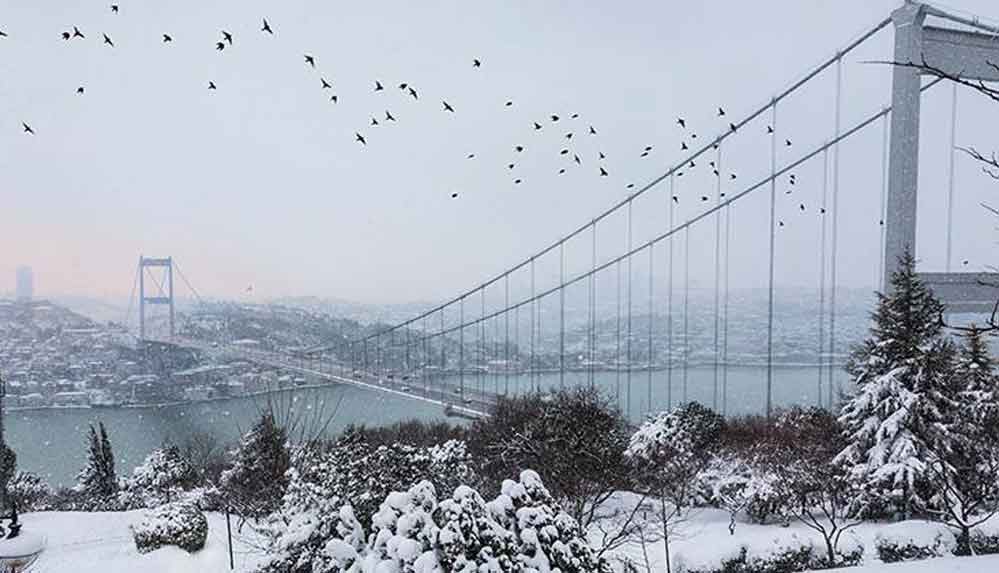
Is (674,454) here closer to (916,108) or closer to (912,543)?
(912,543)

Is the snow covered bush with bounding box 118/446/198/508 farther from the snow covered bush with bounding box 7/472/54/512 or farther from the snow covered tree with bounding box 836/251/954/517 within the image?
the snow covered tree with bounding box 836/251/954/517

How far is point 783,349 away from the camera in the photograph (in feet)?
78.4

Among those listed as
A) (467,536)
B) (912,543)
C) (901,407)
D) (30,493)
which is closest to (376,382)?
(30,493)

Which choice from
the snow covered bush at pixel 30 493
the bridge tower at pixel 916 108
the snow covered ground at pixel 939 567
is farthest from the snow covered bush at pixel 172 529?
the bridge tower at pixel 916 108

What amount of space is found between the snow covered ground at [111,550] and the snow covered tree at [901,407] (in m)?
10.3

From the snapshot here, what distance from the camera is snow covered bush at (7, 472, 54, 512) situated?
17991 mm

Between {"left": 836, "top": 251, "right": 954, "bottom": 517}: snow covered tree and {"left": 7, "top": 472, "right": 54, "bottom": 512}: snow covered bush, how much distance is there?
20.1 m

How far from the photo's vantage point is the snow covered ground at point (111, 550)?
396 inches

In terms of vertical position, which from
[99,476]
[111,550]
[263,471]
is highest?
[263,471]

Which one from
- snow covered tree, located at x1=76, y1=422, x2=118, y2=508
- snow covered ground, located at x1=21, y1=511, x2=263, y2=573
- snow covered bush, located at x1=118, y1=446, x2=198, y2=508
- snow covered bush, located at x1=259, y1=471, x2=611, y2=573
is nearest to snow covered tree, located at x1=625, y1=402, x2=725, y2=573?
snow covered ground, located at x1=21, y1=511, x2=263, y2=573

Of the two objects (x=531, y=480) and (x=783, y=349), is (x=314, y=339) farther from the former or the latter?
(x=531, y=480)

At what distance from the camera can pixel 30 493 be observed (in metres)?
19.2

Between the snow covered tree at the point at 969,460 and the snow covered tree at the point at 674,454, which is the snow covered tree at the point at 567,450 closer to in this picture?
the snow covered tree at the point at 674,454

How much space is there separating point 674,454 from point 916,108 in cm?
725
